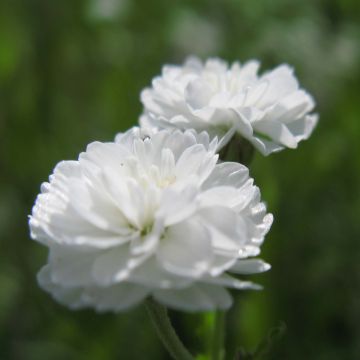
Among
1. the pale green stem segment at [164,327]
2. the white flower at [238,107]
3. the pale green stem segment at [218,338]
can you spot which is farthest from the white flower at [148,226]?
the pale green stem segment at [218,338]

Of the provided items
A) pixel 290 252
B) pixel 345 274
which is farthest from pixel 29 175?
pixel 345 274

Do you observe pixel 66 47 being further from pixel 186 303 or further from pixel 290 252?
pixel 186 303

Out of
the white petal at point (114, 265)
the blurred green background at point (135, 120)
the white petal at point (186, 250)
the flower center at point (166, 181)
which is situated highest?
the flower center at point (166, 181)

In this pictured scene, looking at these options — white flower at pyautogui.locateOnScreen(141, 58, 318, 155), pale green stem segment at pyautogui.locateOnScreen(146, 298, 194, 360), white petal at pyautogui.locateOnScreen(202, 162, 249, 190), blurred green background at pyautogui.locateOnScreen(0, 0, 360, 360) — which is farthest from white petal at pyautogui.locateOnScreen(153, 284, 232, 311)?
blurred green background at pyautogui.locateOnScreen(0, 0, 360, 360)

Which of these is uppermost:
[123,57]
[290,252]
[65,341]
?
[123,57]

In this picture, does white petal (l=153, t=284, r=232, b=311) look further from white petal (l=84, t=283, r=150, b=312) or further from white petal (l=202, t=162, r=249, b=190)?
white petal (l=202, t=162, r=249, b=190)

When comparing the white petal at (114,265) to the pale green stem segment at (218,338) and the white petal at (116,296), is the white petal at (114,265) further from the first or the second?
the pale green stem segment at (218,338)
